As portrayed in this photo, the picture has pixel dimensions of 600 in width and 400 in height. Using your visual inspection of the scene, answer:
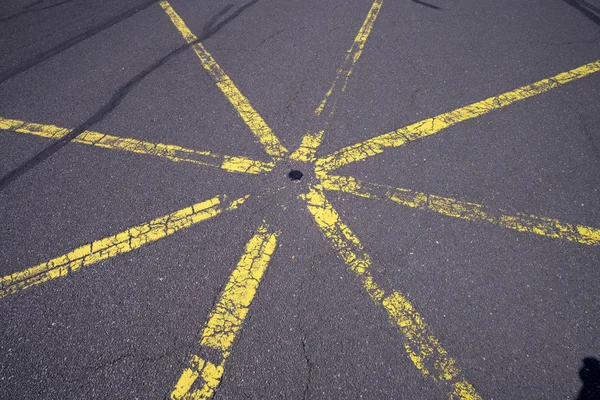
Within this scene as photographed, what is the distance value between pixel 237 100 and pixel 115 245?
2186mm

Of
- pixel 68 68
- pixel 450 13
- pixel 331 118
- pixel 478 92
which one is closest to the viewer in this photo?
pixel 331 118

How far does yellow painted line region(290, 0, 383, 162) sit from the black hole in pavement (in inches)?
7.1

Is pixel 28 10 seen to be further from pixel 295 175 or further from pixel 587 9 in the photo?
pixel 587 9

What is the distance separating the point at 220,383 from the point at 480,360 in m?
1.70

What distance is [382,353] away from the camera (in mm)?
2432

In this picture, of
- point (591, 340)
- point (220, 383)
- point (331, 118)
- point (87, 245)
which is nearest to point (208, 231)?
point (87, 245)

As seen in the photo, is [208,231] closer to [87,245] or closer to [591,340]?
[87,245]

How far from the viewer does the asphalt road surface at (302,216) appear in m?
2.39

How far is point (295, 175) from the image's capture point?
3502 mm

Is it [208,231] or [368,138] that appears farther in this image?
[368,138]

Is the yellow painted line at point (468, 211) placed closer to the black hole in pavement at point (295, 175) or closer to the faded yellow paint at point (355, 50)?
the black hole in pavement at point (295, 175)

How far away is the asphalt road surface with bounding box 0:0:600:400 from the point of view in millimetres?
2393

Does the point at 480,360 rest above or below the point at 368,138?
below

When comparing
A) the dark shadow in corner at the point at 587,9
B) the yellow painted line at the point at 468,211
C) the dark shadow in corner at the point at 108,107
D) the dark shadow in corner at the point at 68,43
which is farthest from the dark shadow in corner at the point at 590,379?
the dark shadow in corner at the point at 68,43
